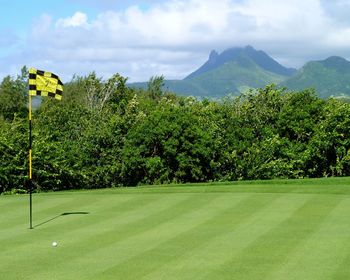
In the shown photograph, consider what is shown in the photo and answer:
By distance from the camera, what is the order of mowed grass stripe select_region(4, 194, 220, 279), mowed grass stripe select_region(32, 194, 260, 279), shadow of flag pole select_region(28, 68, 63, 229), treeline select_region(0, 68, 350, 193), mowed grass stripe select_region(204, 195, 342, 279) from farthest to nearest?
treeline select_region(0, 68, 350, 193) < shadow of flag pole select_region(28, 68, 63, 229) < mowed grass stripe select_region(4, 194, 220, 279) < mowed grass stripe select_region(32, 194, 260, 279) < mowed grass stripe select_region(204, 195, 342, 279)

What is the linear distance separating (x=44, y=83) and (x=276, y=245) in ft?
28.0

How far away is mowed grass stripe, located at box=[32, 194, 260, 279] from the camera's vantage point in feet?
38.5

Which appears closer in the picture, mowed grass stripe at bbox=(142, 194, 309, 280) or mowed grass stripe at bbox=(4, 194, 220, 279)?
mowed grass stripe at bbox=(142, 194, 309, 280)

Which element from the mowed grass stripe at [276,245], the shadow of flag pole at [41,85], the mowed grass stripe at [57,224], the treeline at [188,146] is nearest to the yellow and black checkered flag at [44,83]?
the shadow of flag pole at [41,85]

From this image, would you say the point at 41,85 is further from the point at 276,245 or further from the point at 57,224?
the point at 276,245

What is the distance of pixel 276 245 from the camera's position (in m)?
12.8

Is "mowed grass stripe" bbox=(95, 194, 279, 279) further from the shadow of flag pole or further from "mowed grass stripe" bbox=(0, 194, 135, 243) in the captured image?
the shadow of flag pole

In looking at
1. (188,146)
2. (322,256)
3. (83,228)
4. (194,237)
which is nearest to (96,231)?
(83,228)

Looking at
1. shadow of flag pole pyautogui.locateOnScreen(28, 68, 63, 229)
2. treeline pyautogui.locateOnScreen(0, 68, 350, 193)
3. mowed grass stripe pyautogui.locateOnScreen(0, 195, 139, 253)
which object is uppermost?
shadow of flag pole pyautogui.locateOnScreen(28, 68, 63, 229)

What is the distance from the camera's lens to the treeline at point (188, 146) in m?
32.1

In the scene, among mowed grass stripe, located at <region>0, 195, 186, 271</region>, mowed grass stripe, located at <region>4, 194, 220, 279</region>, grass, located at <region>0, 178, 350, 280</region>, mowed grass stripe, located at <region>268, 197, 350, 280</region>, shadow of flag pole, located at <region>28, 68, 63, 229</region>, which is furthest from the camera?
shadow of flag pole, located at <region>28, 68, 63, 229</region>

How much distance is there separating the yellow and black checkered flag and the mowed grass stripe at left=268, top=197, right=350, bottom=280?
28.7 feet

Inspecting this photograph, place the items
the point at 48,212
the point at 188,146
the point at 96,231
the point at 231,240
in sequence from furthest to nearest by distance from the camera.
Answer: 1. the point at 188,146
2. the point at 48,212
3. the point at 96,231
4. the point at 231,240

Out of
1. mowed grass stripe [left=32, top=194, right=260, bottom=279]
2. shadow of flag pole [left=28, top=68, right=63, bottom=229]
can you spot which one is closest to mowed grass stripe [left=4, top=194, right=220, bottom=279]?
mowed grass stripe [left=32, top=194, right=260, bottom=279]
